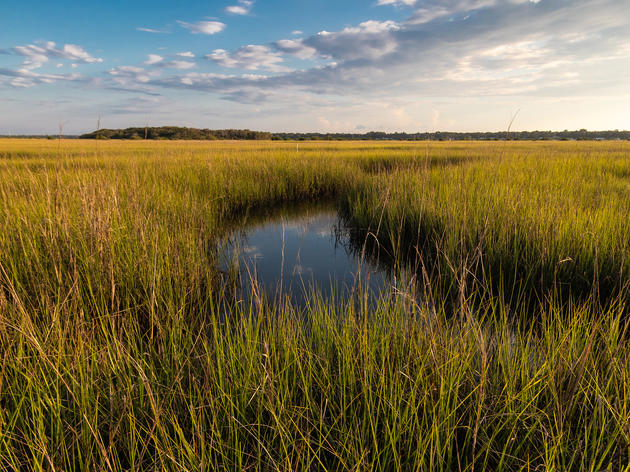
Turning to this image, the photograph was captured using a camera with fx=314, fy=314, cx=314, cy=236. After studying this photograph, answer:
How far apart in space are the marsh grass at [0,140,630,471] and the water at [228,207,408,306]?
1.08ft

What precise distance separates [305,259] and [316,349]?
3.05 metres

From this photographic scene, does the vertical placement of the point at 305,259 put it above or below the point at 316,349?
below

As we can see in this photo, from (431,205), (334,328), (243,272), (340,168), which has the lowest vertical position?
(243,272)

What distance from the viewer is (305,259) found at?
198 inches

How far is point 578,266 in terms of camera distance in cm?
310

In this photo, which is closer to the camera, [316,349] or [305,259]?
[316,349]

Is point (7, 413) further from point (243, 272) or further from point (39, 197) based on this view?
point (39, 197)

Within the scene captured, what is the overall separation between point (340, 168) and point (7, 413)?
9.79 metres

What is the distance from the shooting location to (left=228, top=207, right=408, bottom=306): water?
3705mm

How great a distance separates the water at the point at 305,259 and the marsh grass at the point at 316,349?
12.9 inches

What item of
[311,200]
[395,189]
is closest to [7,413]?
[395,189]

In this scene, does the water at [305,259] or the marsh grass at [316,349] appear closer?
the marsh grass at [316,349]

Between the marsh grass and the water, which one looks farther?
the water

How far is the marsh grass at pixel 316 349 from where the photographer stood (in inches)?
51.2
